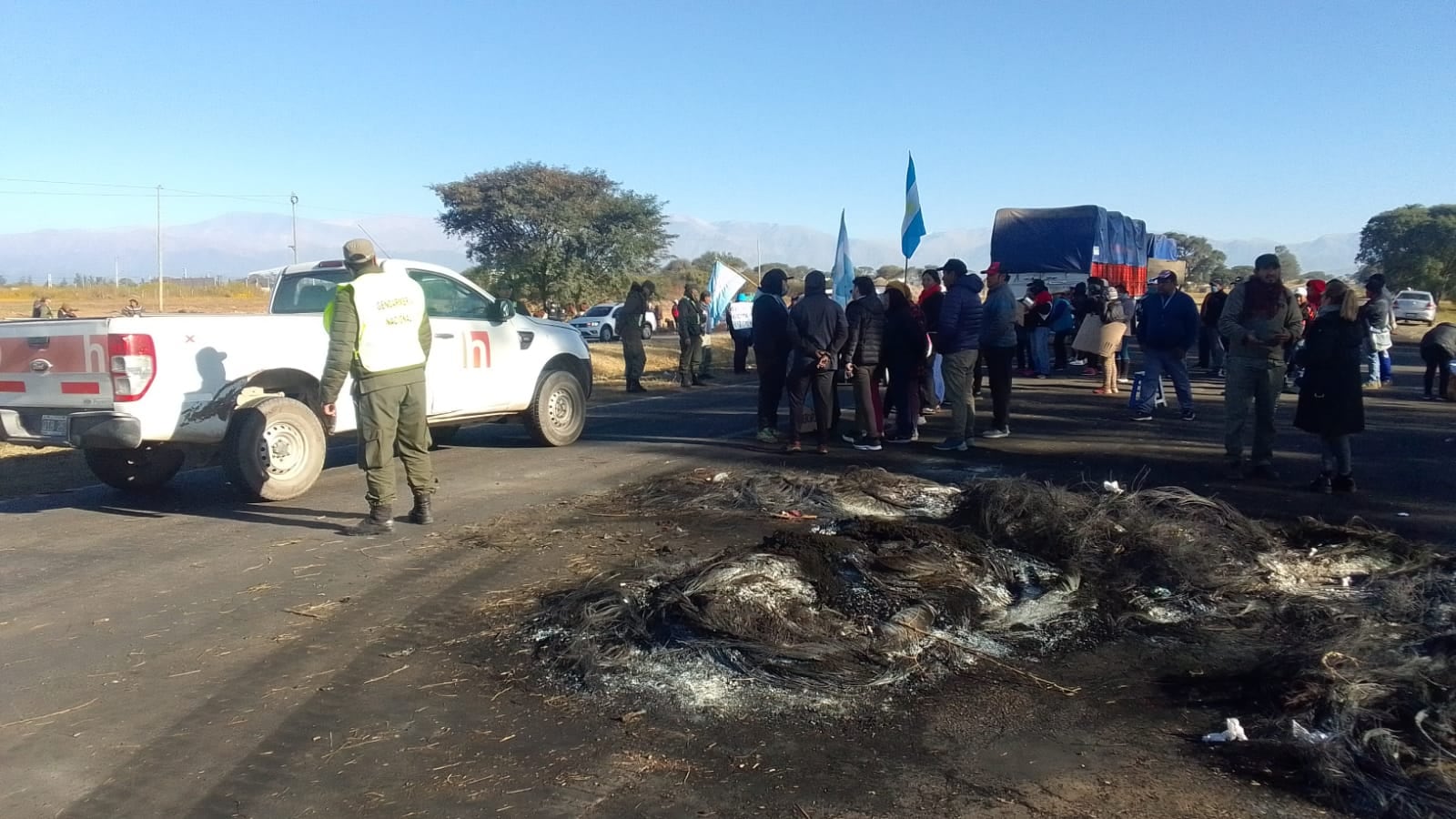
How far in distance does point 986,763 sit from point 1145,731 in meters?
0.74

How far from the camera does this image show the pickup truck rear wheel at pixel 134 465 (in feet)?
27.8

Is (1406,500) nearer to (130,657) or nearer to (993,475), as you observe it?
(993,475)

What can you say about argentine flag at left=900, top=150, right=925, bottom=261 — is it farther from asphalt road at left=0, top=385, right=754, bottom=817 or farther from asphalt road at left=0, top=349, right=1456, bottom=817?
asphalt road at left=0, top=385, right=754, bottom=817

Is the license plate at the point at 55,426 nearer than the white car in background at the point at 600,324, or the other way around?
the license plate at the point at 55,426

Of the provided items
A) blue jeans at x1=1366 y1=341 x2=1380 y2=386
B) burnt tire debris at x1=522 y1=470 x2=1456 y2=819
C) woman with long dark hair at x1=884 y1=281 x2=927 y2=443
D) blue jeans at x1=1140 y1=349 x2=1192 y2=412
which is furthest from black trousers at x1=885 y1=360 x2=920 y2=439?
blue jeans at x1=1366 y1=341 x2=1380 y2=386

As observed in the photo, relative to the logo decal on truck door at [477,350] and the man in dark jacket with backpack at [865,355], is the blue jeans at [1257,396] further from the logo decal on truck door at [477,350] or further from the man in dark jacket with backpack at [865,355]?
the logo decal on truck door at [477,350]

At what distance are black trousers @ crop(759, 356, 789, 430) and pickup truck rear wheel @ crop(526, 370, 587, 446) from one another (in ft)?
6.28

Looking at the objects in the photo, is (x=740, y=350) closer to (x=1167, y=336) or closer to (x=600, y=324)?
(x=1167, y=336)

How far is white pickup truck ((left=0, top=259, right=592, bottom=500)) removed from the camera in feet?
24.1

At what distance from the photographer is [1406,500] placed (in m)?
7.96

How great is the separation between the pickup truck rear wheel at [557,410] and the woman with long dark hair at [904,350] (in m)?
3.30

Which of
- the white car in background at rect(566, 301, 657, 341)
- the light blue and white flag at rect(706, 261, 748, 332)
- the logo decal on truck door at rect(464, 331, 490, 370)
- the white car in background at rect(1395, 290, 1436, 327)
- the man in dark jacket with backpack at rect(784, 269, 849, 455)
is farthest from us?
the white car in background at rect(1395, 290, 1436, 327)

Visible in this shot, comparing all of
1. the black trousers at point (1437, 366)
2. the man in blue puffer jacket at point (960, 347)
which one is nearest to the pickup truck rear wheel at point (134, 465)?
the man in blue puffer jacket at point (960, 347)

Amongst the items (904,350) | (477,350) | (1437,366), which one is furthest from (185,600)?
(1437,366)
